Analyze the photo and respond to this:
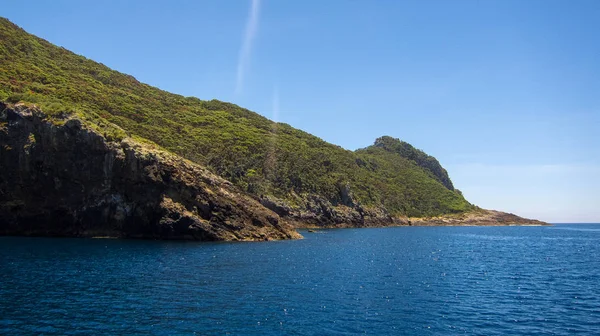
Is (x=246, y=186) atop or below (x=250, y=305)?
atop

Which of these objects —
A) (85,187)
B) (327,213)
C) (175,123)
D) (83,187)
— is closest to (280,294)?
(85,187)

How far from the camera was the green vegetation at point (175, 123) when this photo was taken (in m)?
109

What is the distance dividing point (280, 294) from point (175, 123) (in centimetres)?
12278

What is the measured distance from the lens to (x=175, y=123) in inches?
5822

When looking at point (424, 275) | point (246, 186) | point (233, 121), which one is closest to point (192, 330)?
point (424, 275)

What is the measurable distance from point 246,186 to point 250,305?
10164cm

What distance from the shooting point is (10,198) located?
3179 inches

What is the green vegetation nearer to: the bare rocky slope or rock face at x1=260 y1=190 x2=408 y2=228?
rock face at x1=260 y1=190 x2=408 y2=228

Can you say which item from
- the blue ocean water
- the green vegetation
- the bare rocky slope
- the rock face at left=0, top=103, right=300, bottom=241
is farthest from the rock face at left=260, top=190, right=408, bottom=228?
the blue ocean water

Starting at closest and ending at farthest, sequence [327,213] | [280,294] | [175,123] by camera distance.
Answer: [280,294], [175,123], [327,213]

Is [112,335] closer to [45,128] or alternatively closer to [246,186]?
[45,128]

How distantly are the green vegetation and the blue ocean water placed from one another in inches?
1821

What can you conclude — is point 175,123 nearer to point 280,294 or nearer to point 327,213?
point 327,213

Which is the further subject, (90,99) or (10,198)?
(90,99)
